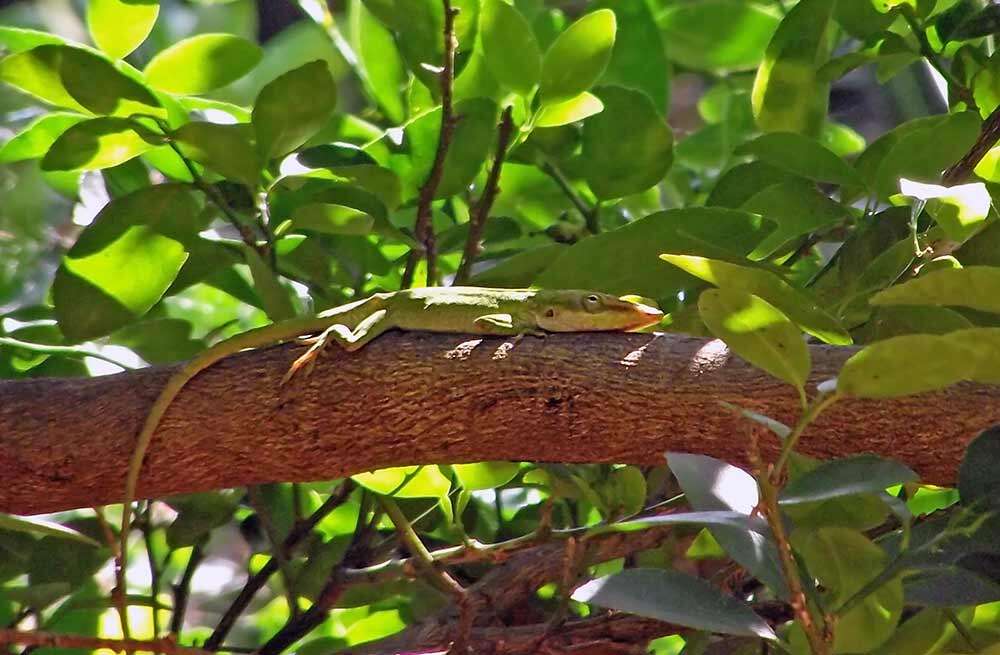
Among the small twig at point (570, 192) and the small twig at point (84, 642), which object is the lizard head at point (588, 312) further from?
the small twig at point (84, 642)

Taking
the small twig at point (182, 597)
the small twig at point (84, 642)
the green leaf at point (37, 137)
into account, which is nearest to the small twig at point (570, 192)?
the green leaf at point (37, 137)

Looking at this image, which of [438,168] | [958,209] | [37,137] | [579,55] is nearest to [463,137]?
[438,168]

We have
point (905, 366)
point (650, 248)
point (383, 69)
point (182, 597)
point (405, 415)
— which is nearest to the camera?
point (905, 366)

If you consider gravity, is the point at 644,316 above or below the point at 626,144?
below

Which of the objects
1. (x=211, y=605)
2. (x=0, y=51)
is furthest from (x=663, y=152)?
(x=0, y=51)

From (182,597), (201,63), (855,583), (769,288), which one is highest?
(201,63)

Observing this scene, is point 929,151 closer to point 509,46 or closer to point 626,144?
point 626,144

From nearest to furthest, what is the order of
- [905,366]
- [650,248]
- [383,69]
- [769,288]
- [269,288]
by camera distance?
1. [905,366]
2. [769,288]
3. [650,248]
4. [269,288]
5. [383,69]
